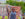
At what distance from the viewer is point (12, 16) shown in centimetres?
59

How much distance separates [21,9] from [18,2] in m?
0.09

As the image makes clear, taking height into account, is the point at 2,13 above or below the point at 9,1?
below

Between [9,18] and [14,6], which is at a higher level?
[14,6]

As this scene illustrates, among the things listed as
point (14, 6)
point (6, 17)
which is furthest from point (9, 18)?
point (14, 6)

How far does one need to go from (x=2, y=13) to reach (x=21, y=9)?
228mm

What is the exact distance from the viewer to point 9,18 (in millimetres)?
582

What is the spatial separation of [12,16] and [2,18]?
120 mm

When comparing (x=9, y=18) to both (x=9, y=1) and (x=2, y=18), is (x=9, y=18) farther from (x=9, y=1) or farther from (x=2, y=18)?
(x=9, y=1)

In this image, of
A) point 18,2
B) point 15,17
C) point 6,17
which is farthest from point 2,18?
point 18,2

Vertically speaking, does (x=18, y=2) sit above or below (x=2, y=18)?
above

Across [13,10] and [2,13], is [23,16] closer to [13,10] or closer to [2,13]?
[13,10]

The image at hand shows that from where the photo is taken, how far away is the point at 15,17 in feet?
1.93

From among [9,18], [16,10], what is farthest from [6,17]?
[16,10]

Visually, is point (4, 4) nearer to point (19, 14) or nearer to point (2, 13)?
point (2, 13)
